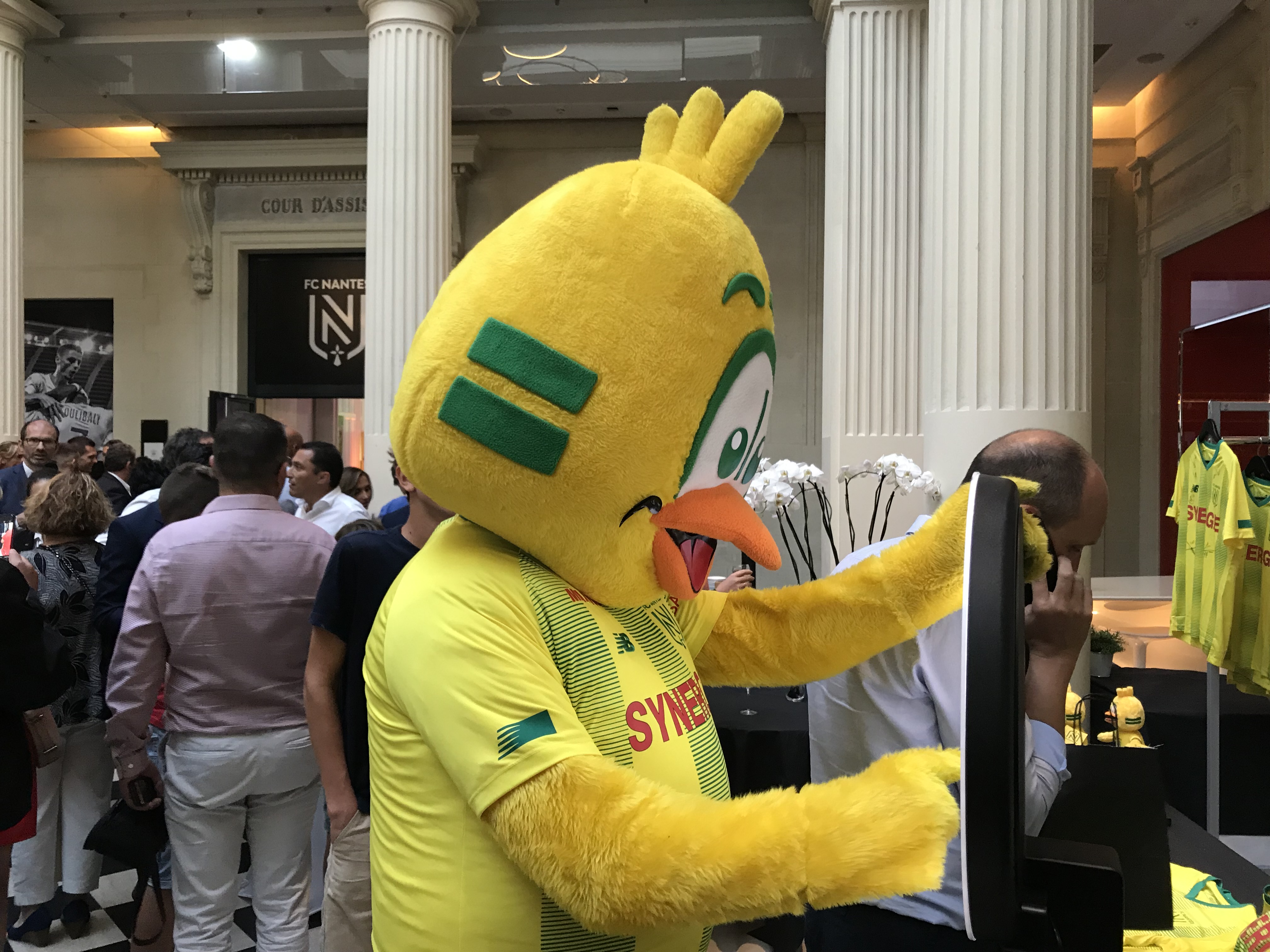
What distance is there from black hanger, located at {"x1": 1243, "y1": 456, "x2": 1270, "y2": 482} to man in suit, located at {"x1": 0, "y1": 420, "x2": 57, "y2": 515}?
6.77m

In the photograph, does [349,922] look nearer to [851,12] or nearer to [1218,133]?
[851,12]

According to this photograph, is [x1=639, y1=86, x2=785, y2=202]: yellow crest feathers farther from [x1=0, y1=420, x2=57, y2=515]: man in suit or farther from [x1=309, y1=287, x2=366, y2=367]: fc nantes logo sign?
[x1=309, y1=287, x2=366, y2=367]: fc nantes logo sign

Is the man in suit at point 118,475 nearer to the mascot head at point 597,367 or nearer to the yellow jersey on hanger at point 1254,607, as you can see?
the mascot head at point 597,367

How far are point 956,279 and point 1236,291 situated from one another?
5816 mm

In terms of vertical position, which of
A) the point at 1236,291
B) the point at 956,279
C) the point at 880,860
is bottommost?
the point at 880,860

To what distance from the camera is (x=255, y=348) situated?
12047 mm

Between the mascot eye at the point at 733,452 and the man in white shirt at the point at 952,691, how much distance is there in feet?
0.96

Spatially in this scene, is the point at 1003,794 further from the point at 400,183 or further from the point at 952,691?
the point at 400,183

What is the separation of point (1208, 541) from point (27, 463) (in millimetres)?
6772

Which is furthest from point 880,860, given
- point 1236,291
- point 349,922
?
point 1236,291

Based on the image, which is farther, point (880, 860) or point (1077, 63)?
point (1077, 63)

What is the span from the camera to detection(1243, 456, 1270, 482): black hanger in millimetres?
4527

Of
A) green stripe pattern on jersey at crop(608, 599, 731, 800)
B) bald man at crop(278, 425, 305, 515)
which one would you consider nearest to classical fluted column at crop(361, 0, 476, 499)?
bald man at crop(278, 425, 305, 515)

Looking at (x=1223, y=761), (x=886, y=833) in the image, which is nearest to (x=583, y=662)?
(x=886, y=833)
